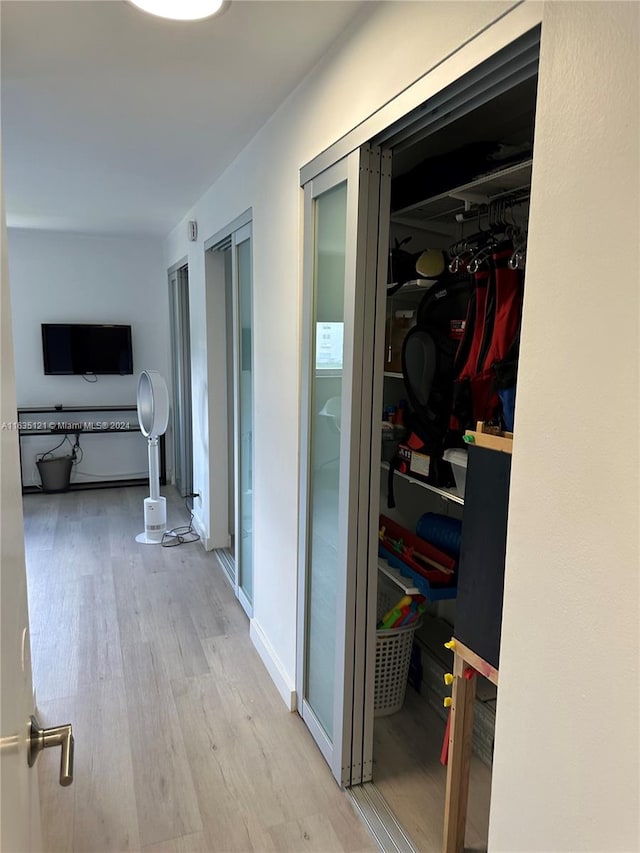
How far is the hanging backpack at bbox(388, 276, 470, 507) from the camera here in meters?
2.15

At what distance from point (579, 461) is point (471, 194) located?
1378mm

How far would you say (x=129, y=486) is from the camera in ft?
19.8

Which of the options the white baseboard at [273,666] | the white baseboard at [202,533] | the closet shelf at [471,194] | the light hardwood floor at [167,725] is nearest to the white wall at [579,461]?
the closet shelf at [471,194]

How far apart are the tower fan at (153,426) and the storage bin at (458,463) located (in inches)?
111

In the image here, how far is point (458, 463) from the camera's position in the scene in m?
1.98

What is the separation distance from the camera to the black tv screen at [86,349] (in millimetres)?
5676

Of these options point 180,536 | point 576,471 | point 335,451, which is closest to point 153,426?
point 180,536

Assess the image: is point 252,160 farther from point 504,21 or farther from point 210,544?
point 210,544

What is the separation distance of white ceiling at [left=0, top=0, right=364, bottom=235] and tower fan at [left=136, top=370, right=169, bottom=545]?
1446mm

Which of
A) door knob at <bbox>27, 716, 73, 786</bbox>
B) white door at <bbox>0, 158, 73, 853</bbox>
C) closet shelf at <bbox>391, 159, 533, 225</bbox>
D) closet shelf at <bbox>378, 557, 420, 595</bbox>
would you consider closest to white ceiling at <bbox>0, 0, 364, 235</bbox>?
closet shelf at <bbox>391, 159, 533, 225</bbox>

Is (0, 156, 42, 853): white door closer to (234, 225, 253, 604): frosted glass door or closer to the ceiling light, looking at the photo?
the ceiling light

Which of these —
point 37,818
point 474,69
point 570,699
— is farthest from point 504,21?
point 37,818

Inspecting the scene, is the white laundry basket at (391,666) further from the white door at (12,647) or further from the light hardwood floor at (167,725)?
the white door at (12,647)

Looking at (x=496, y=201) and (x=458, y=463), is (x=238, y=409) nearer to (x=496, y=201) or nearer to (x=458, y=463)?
(x=458, y=463)
